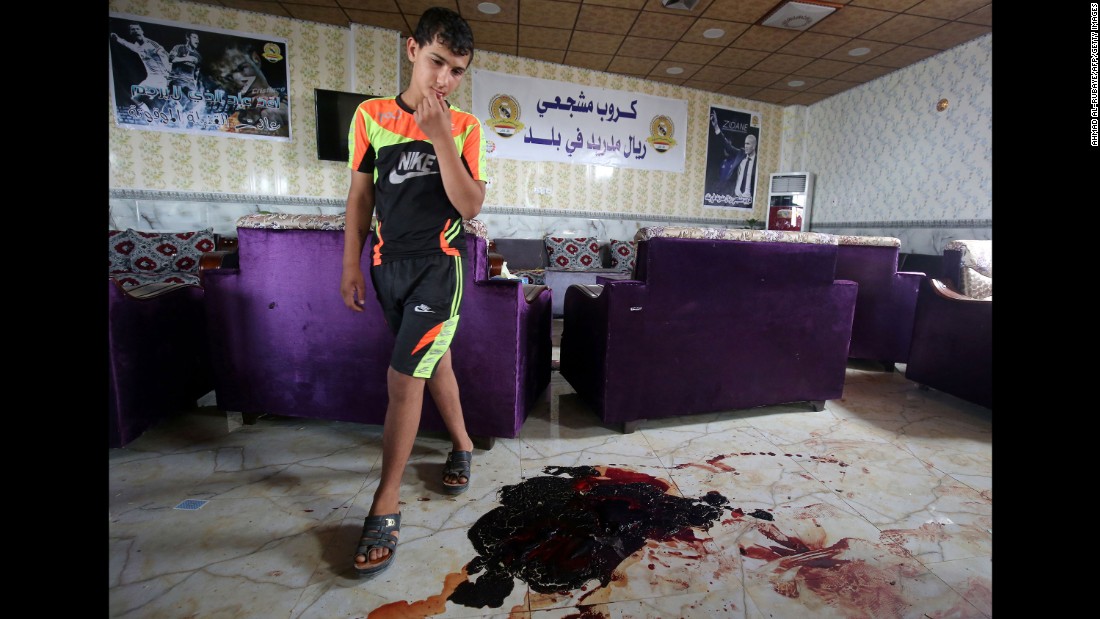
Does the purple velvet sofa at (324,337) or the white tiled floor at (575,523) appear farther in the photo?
the purple velvet sofa at (324,337)

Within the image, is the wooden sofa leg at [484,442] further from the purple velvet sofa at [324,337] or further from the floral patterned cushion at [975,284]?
the floral patterned cushion at [975,284]

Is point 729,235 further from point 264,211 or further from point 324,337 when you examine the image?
point 264,211

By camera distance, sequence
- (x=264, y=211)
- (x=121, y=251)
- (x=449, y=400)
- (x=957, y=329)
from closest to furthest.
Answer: (x=449, y=400), (x=957, y=329), (x=121, y=251), (x=264, y=211)

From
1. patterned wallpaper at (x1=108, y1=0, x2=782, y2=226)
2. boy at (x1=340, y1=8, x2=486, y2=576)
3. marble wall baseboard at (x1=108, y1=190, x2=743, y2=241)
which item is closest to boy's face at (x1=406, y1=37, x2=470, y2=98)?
boy at (x1=340, y1=8, x2=486, y2=576)

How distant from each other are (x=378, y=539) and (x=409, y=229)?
0.85 meters

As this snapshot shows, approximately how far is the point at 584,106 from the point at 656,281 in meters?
4.62

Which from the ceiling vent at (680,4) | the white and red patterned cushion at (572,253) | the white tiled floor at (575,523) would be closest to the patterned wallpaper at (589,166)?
the white and red patterned cushion at (572,253)

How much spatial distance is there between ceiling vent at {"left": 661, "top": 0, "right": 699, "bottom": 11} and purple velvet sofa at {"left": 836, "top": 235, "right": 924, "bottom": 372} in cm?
254

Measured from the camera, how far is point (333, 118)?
16.0 ft

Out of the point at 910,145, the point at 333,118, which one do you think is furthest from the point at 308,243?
the point at 910,145

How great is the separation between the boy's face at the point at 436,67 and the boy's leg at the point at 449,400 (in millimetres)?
796

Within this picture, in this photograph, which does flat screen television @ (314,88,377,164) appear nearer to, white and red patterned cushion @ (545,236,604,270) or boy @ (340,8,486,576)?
white and red patterned cushion @ (545,236,604,270)

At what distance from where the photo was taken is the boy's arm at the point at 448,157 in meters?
1.14
